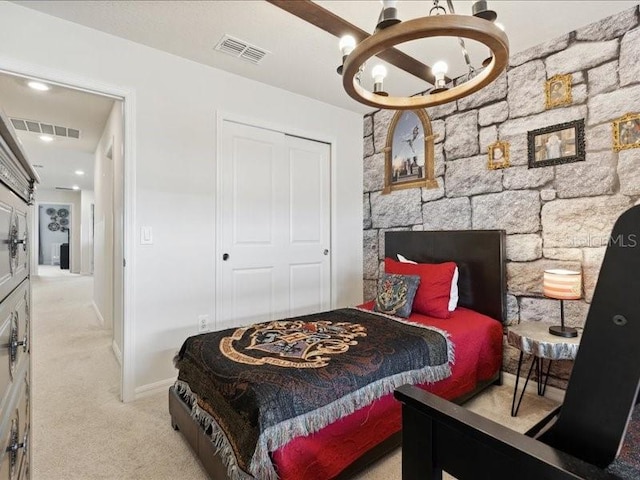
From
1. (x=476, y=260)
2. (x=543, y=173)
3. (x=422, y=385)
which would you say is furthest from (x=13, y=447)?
(x=543, y=173)

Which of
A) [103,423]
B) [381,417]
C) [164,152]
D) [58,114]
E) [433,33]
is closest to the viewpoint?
[433,33]

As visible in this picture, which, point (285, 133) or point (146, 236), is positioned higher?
point (285, 133)

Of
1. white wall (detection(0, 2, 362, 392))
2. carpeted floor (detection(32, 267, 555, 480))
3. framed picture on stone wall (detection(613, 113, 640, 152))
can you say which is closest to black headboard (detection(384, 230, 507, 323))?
carpeted floor (detection(32, 267, 555, 480))

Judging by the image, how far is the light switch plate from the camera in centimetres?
245

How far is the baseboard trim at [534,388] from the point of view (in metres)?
2.34

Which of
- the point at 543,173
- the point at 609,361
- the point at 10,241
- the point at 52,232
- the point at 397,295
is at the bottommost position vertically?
the point at 397,295

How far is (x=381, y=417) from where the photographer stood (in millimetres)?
1668

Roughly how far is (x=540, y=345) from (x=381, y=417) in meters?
1.08

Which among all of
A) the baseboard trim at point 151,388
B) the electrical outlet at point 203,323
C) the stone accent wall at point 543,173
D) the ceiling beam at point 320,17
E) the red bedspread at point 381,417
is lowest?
the baseboard trim at point 151,388

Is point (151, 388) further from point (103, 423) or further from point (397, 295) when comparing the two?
point (397, 295)

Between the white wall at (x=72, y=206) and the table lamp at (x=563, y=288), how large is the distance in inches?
457

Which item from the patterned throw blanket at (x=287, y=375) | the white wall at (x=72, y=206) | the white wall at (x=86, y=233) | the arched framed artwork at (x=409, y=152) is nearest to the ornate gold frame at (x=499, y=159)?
the arched framed artwork at (x=409, y=152)

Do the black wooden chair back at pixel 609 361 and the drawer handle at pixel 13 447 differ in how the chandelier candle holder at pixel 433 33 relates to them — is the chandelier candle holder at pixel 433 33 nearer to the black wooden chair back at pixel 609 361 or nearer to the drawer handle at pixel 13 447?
the black wooden chair back at pixel 609 361

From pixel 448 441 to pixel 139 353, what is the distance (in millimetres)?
A: 2418
